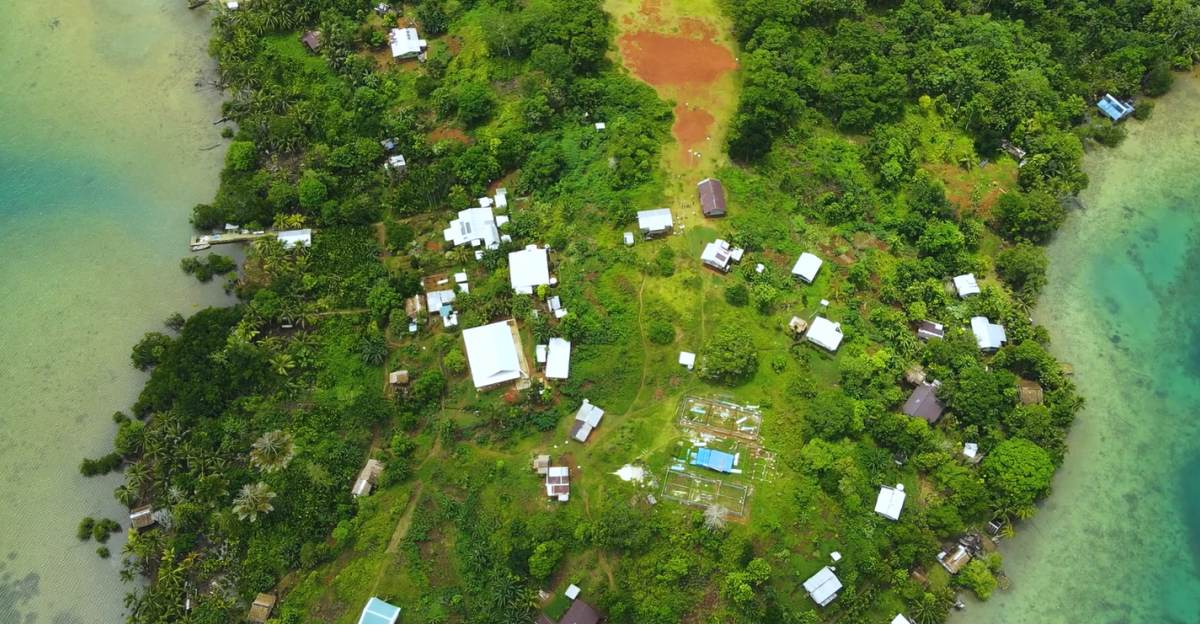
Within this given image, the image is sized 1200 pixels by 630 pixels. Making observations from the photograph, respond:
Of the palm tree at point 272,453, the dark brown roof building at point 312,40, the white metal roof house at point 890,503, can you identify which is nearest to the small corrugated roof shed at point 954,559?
the white metal roof house at point 890,503

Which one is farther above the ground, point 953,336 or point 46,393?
point 46,393

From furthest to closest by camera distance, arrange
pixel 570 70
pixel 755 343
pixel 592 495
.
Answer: pixel 570 70 → pixel 755 343 → pixel 592 495

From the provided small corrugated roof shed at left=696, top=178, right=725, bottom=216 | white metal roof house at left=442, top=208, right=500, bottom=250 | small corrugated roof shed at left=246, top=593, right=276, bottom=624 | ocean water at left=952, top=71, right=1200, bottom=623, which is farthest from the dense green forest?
ocean water at left=952, top=71, right=1200, bottom=623

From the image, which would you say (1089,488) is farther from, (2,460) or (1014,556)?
(2,460)

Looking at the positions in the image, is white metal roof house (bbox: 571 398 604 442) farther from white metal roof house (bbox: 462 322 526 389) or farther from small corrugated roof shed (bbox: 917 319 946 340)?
small corrugated roof shed (bbox: 917 319 946 340)

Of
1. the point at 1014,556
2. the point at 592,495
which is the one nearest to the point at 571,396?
the point at 592,495

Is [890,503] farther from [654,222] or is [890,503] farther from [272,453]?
[272,453]
